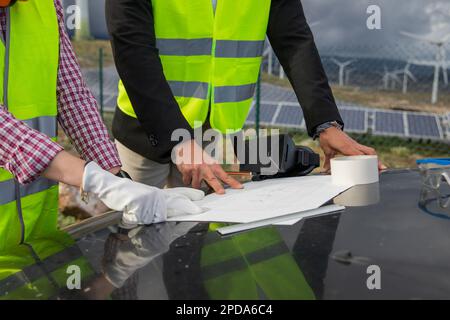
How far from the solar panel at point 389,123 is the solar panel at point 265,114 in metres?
1.37

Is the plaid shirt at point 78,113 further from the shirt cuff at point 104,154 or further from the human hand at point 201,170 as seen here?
the human hand at point 201,170

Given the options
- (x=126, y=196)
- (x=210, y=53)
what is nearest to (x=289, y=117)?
(x=210, y=53)

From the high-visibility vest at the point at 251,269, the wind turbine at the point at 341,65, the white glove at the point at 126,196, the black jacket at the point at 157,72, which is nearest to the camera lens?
the high-visibility vest at the point at 251,269

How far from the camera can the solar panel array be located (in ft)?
25.1

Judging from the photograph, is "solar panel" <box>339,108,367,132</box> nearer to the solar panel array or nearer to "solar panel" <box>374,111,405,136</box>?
the solar panel array

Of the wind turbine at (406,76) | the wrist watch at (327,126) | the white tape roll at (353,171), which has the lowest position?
the wind turbine at (406,76)

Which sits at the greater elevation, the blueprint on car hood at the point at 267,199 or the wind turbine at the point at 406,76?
the blueprint on car hood at the point at 267,199

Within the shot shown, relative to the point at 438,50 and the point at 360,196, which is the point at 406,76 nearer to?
the point at 438,50

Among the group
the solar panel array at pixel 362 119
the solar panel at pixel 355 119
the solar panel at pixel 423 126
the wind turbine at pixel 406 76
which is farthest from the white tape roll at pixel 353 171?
the wind turbine at pixel 406 76

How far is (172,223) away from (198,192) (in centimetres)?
27

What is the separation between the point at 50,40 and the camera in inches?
61.2

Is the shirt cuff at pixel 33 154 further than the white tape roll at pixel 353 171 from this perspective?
No

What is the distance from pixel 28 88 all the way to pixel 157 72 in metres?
0.45

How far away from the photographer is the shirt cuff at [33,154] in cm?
124
